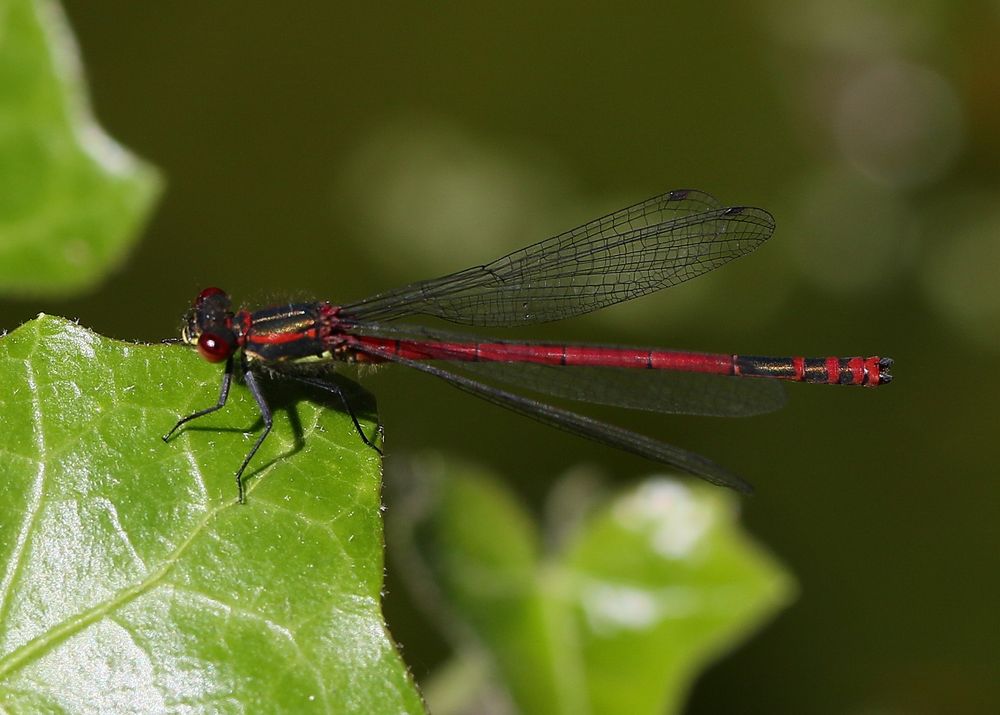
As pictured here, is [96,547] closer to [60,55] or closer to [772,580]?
[60,55]

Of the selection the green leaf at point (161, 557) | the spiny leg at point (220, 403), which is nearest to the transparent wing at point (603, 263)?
the spiny leg at point (220, 403)

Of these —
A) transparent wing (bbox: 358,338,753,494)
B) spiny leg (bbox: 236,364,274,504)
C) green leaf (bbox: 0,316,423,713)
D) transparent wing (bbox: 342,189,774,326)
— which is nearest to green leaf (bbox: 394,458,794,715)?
transparent wing (bbox: 358,338,753,494)

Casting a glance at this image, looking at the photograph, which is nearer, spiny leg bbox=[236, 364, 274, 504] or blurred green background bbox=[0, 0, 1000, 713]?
spiny leg bbox=[236, 364, 274, 504]

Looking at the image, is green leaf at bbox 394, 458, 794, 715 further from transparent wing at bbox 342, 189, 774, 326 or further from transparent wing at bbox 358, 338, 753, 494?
transparent wing at bbox 342, 189, 774, 326

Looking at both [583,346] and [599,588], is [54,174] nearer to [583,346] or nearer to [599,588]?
[583,346]

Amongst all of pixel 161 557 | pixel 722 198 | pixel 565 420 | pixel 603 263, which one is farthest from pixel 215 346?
pixel 722 198

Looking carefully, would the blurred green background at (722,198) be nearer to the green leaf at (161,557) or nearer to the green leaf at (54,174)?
the green leaf at (54,174)

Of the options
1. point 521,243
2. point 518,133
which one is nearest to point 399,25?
point 518,133
